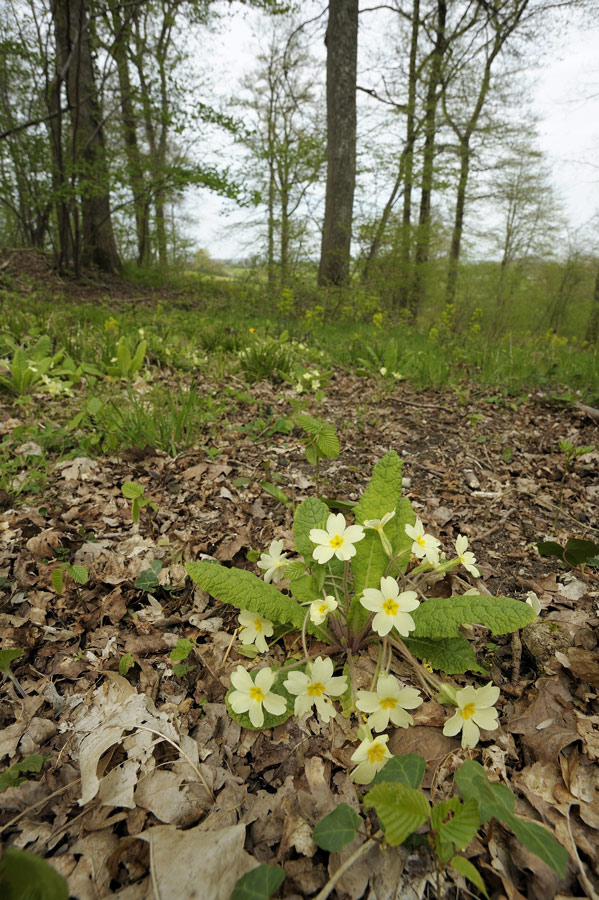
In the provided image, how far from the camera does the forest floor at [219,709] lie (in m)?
0.88

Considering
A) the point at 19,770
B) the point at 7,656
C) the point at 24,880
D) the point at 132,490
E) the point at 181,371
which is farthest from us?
the point at 181,371

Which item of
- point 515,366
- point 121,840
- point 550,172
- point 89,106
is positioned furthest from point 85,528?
point 550,172

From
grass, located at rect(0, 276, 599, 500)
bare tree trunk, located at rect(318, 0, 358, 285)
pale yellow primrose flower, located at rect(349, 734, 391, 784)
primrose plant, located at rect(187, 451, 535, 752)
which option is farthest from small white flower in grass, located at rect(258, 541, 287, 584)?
bare tree trunk, located at rect(318, 0, 358, 285)

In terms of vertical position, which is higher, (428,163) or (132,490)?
(428,163)

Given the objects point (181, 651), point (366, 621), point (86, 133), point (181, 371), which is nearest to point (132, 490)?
point (181, 651)

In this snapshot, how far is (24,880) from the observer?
2.14 feet

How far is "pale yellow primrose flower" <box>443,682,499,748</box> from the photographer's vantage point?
0.97 metres

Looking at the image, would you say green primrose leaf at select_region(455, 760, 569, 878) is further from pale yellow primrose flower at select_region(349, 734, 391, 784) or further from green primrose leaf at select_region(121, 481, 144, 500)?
green primrose leaf at select_region(121, 481, 144, 500)

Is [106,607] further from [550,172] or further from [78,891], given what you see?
[550,172]

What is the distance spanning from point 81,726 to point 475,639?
122 cm

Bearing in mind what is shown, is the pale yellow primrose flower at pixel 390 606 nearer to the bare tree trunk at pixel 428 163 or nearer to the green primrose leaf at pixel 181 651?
the green primrose leaf at pixel 181 651

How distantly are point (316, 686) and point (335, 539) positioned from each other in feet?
1.22

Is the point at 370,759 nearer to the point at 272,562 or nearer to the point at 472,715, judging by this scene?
the point at 472,715

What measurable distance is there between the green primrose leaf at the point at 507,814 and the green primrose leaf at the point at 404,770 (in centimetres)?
8
